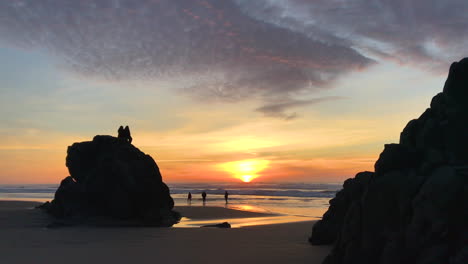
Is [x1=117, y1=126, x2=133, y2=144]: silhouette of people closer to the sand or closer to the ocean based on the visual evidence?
the sand

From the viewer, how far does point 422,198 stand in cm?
977

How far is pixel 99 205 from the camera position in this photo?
2983 centimetres

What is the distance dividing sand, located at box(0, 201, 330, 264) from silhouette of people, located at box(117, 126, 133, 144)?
9.71 metres

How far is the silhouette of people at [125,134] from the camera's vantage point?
111ft

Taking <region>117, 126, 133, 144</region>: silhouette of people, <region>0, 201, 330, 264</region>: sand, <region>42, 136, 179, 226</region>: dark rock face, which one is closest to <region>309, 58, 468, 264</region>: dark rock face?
<region>0, 201, 330, 264</region>: sand

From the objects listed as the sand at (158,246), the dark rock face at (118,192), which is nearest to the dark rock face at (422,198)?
the sand at (158,246)

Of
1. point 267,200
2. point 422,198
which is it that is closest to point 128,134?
point 422,198

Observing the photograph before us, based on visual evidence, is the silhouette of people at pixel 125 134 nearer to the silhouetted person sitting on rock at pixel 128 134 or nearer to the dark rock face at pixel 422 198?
the silhouetted person sitting on rock at pixel 128 134

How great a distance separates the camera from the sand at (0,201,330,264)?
15047 millimetres

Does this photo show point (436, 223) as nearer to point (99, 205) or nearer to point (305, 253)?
point (305, 253)

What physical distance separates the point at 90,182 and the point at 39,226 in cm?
481

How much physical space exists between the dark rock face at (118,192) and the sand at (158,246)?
3321mm

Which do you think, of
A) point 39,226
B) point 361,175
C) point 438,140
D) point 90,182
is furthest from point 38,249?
point 438,140

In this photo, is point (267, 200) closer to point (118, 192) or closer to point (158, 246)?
point (118, 192)
